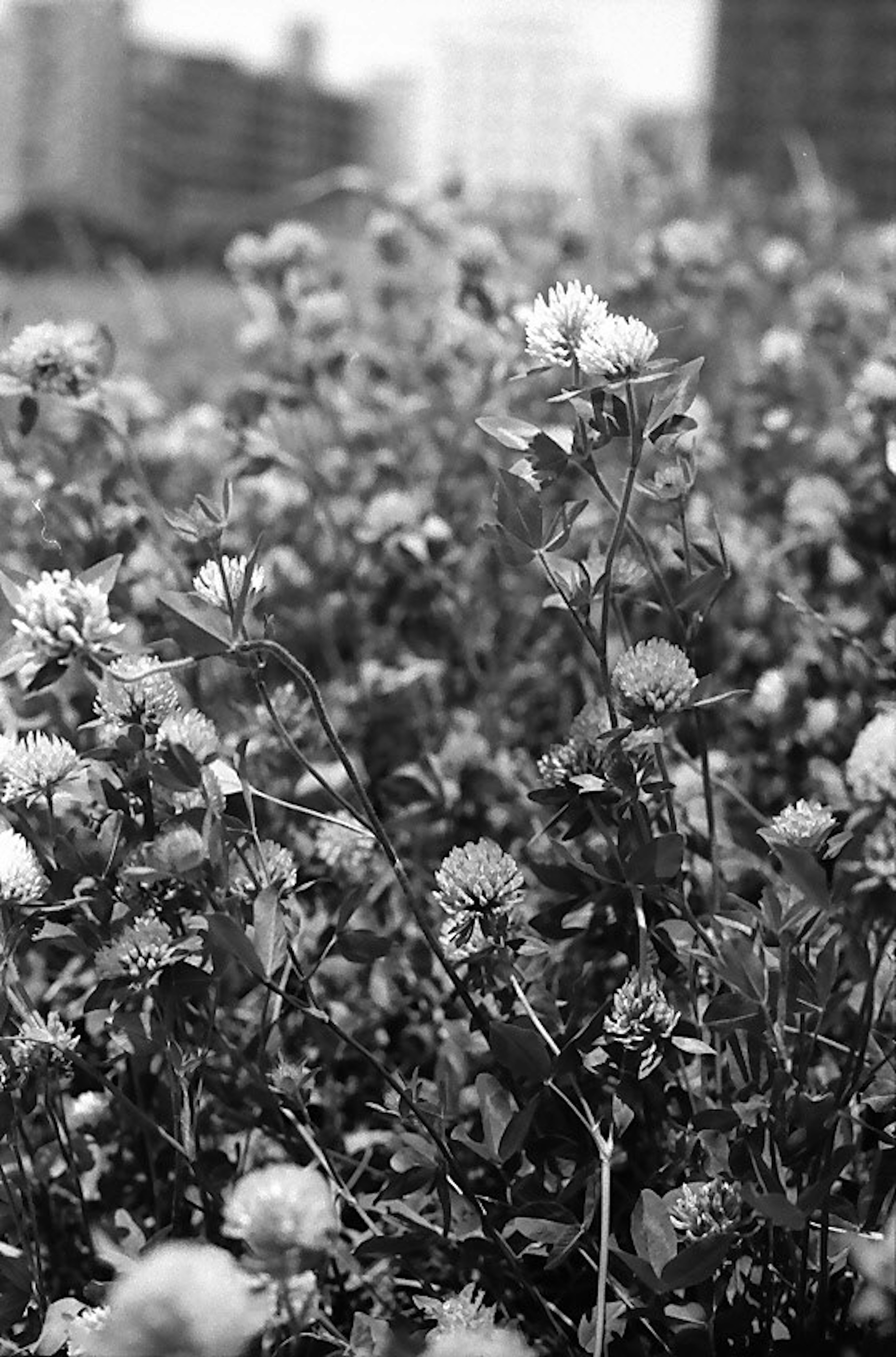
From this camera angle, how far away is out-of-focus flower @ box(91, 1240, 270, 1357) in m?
0.63

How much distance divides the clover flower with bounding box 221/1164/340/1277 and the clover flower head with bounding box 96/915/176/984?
286 millimetres

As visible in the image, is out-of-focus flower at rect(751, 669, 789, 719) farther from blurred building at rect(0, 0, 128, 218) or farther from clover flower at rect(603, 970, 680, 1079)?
blurred building at rect(0, 0, 128, 218)

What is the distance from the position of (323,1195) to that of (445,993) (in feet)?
2.26

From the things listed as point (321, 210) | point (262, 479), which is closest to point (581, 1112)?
point (262, 479)

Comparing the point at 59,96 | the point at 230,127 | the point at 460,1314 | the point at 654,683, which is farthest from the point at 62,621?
the point at 230,127

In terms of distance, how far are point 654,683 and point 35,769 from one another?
1.31 feet

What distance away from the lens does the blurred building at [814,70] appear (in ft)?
159

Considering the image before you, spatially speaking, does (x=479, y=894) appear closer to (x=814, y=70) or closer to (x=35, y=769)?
(x=35, y=769)

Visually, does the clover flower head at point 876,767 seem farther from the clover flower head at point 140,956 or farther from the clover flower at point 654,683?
the clover flower head at point 140,956

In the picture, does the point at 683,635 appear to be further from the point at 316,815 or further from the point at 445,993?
the point at 445,993

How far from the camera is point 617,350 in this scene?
3.25ft

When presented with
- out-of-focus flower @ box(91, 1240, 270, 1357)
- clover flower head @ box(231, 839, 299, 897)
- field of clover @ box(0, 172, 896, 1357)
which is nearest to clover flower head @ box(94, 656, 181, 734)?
field of clover @ box(0, 172, 896, 1357)

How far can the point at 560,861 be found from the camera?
1.41m

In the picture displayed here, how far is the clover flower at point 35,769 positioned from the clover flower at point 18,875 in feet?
0.11
